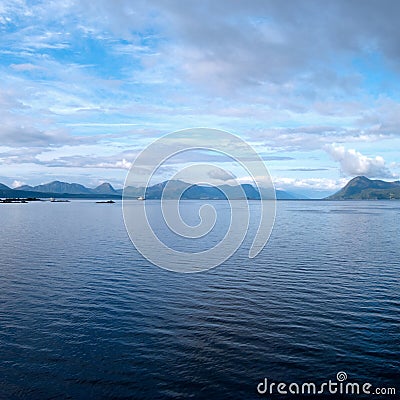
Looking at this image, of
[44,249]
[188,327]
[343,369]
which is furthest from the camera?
[44,249]

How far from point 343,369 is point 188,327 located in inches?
525

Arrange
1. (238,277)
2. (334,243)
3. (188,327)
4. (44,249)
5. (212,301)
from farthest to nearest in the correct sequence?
1. (334,243)
2. (44,249)
3. (238,277)
4. (212,301)
5. (188,327)

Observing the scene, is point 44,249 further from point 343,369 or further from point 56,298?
point 343,369

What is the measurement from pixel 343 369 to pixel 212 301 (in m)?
17.7

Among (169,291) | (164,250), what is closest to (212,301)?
(169,291)

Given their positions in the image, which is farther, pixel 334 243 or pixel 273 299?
pixel 334 243

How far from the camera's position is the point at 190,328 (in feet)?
114

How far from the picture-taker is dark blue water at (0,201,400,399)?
86.3 ft

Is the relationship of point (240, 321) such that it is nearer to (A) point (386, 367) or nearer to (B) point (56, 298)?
(A) point (386, 367)

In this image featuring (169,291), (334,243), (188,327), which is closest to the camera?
(188,327)

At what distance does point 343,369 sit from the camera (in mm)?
27500

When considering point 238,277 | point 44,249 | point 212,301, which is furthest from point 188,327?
point 44,249

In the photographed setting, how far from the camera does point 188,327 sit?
115 feet

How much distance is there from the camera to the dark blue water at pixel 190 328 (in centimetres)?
2630
